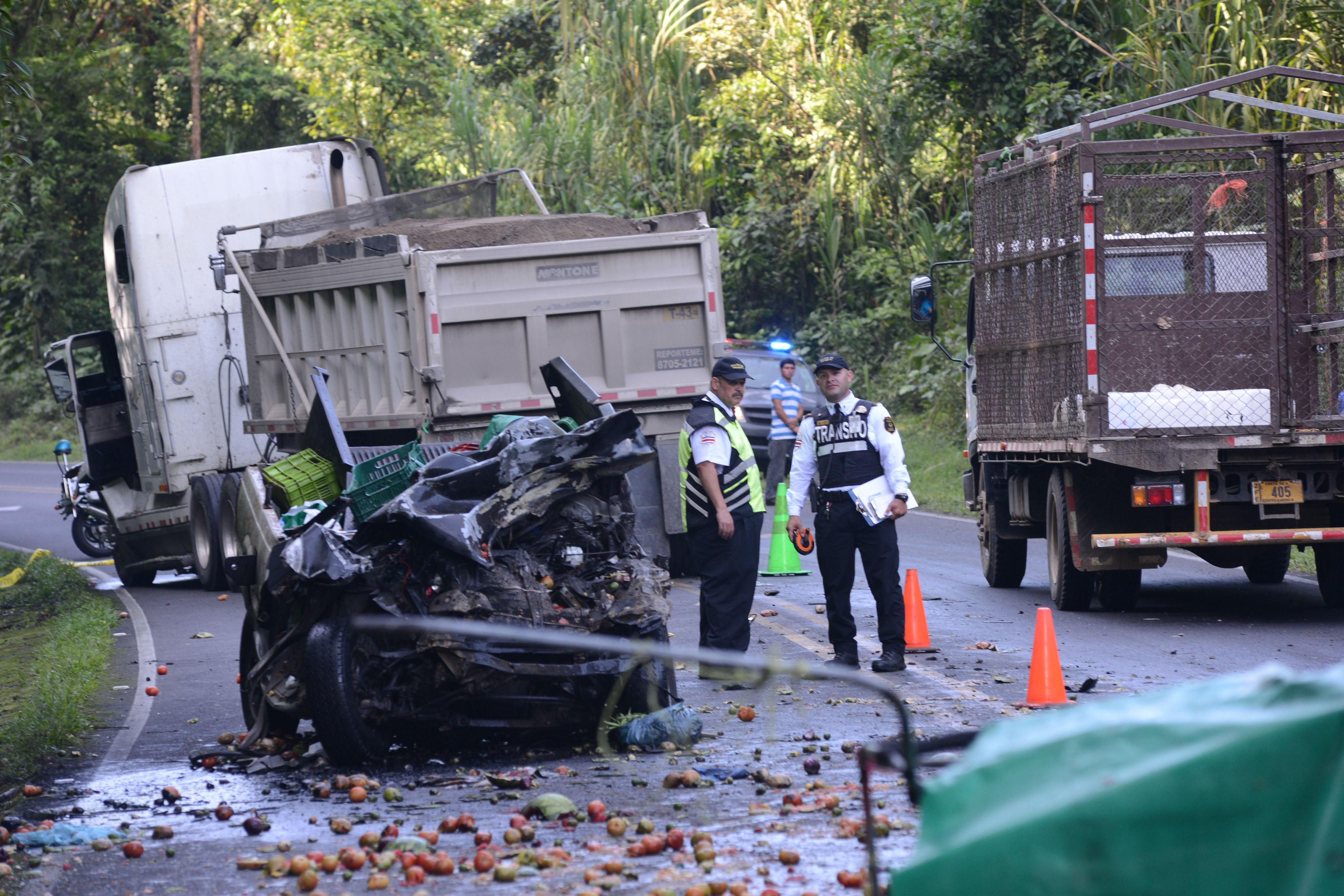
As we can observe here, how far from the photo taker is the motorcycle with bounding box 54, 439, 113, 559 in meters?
19.5

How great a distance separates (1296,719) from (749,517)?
6775 mm

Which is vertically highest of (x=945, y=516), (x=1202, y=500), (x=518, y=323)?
(x=518, y=323)

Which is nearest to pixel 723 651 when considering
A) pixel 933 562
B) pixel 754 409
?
pixel 933 562

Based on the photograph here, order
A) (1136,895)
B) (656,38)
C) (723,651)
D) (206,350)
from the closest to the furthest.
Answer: (1136,895)
(723,651)
(206,350)
(656,38)

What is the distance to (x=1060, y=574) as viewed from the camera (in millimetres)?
11195

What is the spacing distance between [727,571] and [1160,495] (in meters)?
3.21

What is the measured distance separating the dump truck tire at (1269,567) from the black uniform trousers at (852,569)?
445 centimetres

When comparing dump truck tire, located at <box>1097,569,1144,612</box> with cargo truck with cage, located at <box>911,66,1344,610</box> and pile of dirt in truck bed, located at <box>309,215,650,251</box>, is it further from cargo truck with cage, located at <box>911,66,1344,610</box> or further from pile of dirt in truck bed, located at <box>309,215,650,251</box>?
Result: pile of dirt in truck bed, located at <box>309,215,650,251</box>

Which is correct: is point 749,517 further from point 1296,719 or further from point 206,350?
point 206,350

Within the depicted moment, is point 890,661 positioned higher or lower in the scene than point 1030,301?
lower

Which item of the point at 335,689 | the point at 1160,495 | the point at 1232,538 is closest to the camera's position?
the point at 335,689

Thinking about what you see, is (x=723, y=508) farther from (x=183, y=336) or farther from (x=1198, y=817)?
(x=183, y=336)

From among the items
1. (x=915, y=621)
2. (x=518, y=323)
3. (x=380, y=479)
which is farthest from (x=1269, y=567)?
(x=380, y=479)

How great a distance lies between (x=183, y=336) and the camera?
51.8 ft
